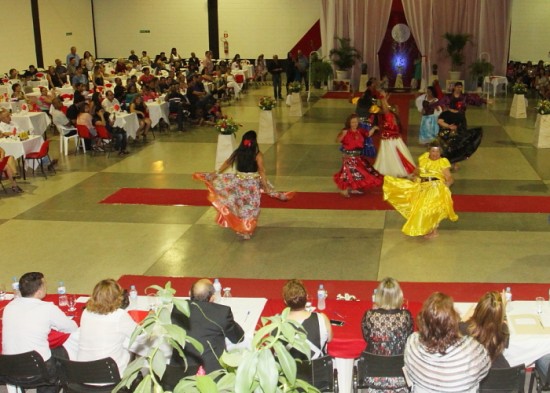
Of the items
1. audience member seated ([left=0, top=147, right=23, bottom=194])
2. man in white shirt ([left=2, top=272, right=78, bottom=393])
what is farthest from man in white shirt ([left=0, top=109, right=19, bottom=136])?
man in white shirt ([left=2, top=272, right=78, bottom=393])

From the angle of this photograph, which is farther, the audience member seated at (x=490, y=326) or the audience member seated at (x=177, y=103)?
the audience member seated at (x=177, y=103)

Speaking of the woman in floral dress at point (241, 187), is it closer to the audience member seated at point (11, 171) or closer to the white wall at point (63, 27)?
the audience member seated at point (11, 171)

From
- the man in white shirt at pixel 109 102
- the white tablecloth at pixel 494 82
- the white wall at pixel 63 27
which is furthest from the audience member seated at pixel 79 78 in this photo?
the white tablecloth at pixel 494 82

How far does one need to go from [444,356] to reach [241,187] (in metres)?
4.81

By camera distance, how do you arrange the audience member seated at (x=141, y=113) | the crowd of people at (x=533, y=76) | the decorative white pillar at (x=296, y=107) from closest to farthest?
1. the audience member seated at (x=141, y=113)
2. the decorative white pillar at (x=296, y=107)
3. the crowd of people at (x=533, y=76)

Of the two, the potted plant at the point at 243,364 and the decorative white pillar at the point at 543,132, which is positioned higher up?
the potted plant at the point at 243,364

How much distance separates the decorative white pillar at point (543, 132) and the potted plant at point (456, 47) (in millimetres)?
8105

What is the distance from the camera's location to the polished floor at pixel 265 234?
809 centimetres

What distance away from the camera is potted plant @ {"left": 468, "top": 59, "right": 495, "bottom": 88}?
21297 mm

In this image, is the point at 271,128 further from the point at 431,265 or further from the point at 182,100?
the point at 431,265

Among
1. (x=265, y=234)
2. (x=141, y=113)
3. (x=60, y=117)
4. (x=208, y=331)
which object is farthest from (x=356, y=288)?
(x=141, y=113)

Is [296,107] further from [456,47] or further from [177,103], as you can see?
[456,47]

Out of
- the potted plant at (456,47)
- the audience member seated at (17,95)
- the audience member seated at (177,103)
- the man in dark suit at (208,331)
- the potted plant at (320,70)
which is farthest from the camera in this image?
the potted plant at (320,70)

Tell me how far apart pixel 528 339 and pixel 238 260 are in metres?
4.02
